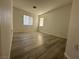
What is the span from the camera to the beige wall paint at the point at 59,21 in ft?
15.0

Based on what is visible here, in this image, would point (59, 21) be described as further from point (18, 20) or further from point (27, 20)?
point (18, 20)

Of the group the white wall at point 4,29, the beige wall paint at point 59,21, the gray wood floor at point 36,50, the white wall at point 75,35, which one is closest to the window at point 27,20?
the beige wall paint at point 59,21

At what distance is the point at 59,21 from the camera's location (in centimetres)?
517

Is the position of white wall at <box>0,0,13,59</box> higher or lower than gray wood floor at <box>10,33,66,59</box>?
higher

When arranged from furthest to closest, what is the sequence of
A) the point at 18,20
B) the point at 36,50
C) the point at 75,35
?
the point at 18,20
the point at 36,50
the point at 75,35

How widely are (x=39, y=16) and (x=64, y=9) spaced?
12.5 feet

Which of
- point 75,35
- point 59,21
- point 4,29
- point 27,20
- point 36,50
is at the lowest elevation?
→ point 36,50

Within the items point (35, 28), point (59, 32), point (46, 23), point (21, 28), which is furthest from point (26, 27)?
point (59, 32)

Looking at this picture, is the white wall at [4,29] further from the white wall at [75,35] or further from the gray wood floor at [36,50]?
the white wall at [75,35]

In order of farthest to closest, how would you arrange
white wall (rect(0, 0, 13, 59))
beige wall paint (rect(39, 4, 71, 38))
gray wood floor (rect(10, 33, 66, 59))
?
beige wall paint (rect(39, 4, 71, 38)), gray wood floor (rect(10, 33, 66, 59)), white wall (rect(0, 0, 13, 59))

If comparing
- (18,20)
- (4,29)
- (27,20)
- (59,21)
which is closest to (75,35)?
(4,29)

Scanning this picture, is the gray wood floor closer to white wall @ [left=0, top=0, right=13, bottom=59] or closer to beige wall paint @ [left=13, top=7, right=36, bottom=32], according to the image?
white wall @ [left=0, top=0, right=13, bottom=59]

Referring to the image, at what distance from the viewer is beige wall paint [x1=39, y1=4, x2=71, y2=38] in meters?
4.56

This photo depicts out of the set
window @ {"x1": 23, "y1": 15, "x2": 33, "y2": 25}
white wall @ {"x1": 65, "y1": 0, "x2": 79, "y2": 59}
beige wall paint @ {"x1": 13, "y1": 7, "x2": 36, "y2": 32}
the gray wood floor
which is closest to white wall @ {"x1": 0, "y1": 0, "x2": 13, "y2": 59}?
the gray wood floor
